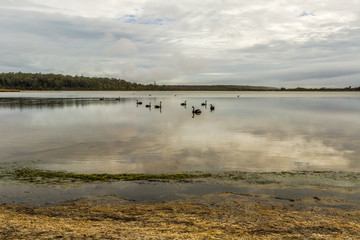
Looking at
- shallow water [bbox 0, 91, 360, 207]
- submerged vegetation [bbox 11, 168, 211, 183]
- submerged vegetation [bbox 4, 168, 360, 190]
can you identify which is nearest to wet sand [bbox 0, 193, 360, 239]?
shallow water [bbox 0, 91, 360, 207]

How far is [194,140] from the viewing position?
2278 cm

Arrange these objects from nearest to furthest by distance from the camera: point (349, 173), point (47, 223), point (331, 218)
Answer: point (47, 223) → point (331, 218) → point (349, 173)

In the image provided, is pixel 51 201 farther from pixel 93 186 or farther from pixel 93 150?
pixel 93 150

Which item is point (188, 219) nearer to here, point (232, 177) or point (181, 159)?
point (232, 177)

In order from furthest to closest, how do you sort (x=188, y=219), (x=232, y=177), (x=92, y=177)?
(x=232, y=177) < (x=92, y=177) < (x=188, y=219)

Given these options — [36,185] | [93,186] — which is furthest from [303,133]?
[36,185]

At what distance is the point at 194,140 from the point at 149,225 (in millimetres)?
15334

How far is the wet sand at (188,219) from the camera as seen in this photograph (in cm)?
696

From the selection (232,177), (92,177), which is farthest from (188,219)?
(92,177)

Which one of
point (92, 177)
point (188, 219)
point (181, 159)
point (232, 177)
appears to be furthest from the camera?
point (181, 159)

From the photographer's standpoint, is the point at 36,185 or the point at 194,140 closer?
the point at 36,185

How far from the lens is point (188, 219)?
8.12 meters

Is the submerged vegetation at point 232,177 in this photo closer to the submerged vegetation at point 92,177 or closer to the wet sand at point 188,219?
the submerged vegetation at point 92,177

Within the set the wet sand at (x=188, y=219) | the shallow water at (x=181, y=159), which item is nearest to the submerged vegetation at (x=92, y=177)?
the shallow water at (x=181, y=159)
